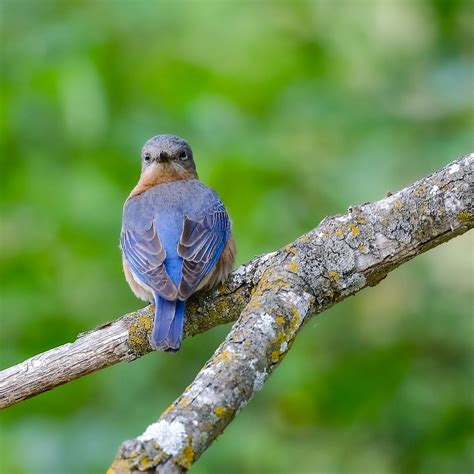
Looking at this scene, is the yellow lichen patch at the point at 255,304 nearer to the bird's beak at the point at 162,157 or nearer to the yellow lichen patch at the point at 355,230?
the yellow lichen patch at the point at 355,230

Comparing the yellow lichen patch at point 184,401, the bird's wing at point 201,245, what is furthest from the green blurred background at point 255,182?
the yellow lichen patch at point 184,401

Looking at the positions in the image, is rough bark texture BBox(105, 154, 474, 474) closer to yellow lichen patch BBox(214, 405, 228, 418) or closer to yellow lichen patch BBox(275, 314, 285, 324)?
yellow lichen patch BBox(275, 314, 285, 324)

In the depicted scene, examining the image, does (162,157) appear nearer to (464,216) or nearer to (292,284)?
(292,284)

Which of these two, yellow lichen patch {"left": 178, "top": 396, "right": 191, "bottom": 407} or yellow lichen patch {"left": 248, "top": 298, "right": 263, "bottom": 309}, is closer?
yellow lichen patch {"left": 178, "top": 396, "right": 191, "bottom": 407}

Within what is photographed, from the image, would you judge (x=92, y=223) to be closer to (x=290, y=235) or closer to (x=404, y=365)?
(x=290, y=235)

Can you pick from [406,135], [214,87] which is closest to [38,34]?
[214,87]

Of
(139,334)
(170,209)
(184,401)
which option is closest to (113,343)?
(139,334)

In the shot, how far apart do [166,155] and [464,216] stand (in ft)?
9.63

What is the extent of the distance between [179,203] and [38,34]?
1.81 meters

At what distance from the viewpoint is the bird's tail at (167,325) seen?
419 cm

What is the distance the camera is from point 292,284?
374 cm

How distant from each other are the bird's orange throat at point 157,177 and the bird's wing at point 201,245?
2.29ft

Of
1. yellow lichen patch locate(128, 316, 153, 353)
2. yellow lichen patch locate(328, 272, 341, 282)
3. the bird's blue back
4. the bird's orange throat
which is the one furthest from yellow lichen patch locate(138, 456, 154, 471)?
the bird's orange throat

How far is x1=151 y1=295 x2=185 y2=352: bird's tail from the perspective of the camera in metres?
4.19
